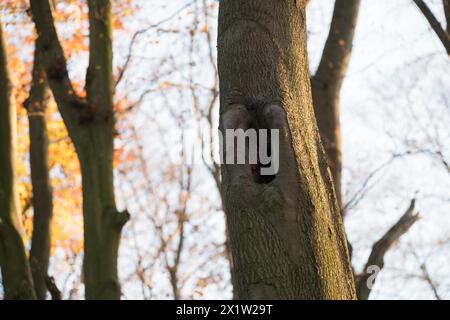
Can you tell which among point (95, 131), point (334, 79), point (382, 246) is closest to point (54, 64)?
point (95, 131)

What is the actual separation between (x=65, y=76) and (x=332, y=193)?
4769 millimetres

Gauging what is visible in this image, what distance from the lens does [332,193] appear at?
12.6 ft

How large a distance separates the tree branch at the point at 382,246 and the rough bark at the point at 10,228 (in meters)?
3.72

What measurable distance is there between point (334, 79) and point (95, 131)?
2.67 meters

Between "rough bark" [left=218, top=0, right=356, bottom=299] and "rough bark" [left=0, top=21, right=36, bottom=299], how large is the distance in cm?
481

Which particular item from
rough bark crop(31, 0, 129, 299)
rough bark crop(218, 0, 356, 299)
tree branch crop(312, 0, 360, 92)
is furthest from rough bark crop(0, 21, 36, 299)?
rough bark crop(218, 0, 356, 299)

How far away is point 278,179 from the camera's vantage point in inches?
136

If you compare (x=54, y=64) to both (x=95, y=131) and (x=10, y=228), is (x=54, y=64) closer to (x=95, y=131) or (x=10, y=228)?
(x=95, y=131)

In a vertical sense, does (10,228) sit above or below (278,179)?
above

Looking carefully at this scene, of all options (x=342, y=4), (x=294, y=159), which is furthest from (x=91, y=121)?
(x=294, y=159)

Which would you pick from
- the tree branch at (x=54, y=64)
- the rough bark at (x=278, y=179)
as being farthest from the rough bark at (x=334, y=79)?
the rough bark at (x=278, y=179)

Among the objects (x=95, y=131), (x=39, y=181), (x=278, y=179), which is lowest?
(x=278, y=179)
